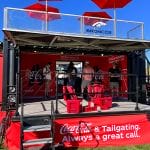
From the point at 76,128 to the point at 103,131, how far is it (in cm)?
80

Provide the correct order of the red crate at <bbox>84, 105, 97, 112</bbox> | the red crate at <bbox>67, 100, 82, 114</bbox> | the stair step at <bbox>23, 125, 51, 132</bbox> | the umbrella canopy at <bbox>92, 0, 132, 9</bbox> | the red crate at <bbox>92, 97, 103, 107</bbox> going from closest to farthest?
the stair step at <bbox>23, 125, 51, 132</bbox> → the red crate at <bbox>67, 100, 82, 114</bbox> → the red crate at <bbox>84, 105, 97, 112</bbox> → the red crate at <bbox>92, 97, 103, 107</bbox> → the umbrella canopy at <bbox>92, 0, 132, 9</bbox>

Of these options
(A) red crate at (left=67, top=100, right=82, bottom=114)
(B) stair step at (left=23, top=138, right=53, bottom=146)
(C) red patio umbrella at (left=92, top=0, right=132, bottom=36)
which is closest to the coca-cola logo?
(A) red crate at (left=67, top=100, right=82, bottom=114)

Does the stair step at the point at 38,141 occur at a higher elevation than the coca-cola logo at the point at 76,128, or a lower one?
lower

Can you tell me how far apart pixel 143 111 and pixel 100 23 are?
14.7 ft

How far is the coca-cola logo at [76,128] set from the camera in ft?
30.6

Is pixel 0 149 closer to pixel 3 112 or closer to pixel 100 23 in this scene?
pixel 3 112

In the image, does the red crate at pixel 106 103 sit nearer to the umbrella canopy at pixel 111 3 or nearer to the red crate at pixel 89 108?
the red crate at pixel 89 108

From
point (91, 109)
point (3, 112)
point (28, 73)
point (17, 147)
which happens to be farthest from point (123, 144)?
point (28, 73)

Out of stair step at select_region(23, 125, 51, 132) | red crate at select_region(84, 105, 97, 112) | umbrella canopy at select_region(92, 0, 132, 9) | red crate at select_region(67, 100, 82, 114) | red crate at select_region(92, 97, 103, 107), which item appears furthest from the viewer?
umbrella canopy at select_region(92, 0, 132, 9)

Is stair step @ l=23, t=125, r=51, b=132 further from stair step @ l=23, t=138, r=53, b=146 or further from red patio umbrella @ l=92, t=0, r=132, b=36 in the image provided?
red patio umbrella @ l=92, t=0, r=132, b=36

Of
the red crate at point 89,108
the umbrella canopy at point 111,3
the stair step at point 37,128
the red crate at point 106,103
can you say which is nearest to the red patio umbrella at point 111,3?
the umbrella canopy at point 111,3

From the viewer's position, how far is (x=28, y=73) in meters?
16.1

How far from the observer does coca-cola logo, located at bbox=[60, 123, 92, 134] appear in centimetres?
931

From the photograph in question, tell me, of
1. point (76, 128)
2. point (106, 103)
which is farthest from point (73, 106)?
point (106, 103)
